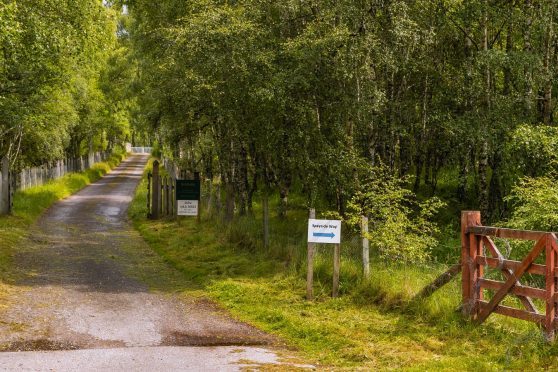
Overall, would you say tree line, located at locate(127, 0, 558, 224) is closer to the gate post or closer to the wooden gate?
the gate post

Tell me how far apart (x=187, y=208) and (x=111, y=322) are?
39.1 ft

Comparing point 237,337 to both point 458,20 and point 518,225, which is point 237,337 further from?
point 458,20

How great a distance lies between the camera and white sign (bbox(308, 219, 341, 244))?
1196 cm

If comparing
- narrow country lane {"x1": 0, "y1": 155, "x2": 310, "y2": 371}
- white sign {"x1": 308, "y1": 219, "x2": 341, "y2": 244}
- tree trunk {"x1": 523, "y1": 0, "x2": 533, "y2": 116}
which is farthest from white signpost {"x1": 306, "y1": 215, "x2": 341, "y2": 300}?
tree trunk {"x1": 523, "y1": 0, "x2": 533, "y2": 116}

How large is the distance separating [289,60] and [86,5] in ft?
24.1

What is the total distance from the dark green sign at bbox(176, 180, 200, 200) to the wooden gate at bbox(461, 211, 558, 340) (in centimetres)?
1410

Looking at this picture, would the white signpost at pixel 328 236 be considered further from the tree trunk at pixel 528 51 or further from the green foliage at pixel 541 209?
the tree trunk at pixel 528 51

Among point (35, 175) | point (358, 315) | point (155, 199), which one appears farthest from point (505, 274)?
point (35, 175)

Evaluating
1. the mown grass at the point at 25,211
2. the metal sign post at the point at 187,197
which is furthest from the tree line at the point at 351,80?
the mown grass at the point at 25,211

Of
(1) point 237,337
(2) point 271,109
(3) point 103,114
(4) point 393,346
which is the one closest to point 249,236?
(2) point 271,109

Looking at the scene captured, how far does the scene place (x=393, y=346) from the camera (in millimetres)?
9195

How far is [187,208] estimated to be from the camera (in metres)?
22.7

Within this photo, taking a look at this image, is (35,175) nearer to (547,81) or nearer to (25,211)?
(25,211)

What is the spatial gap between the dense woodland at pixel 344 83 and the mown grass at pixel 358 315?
1.45m
